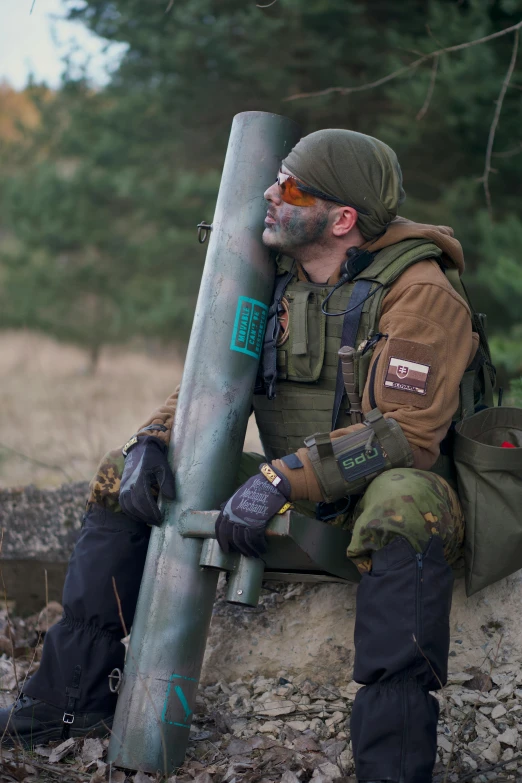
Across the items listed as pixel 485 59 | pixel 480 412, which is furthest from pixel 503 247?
pixel 480 412

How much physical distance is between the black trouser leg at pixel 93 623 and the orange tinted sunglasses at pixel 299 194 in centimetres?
136

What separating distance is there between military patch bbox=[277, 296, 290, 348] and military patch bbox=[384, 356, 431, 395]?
53 centimetres

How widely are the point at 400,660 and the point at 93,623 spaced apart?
124cm

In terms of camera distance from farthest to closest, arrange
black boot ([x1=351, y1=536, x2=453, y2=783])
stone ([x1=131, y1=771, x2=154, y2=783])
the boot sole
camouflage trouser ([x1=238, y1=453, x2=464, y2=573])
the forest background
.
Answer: the forest background → the boot sole → stone ([x1=131, y1=771, x2=154, y2=783]) → camouflage trouser ([x1=238, y1=453, x2=464, y2=573]) → black boot ([x1=351, y1=536, x2=453, y2=783])

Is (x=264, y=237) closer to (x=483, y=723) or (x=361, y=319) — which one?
(x=361, y=319)

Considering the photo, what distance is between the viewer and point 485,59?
7316 millimetres

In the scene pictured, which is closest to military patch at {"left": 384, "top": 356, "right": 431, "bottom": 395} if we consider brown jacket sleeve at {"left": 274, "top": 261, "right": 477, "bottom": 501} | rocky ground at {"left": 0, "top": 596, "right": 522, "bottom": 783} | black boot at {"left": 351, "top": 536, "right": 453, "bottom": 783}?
brown jacket sleeve at {"left": 274, "top": 261, "right": 477, "bottom": 501}

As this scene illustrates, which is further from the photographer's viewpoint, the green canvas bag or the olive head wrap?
the olive head wrap

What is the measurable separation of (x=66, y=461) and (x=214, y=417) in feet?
16.1

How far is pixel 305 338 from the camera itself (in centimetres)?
318

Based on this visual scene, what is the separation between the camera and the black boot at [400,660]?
252 cm

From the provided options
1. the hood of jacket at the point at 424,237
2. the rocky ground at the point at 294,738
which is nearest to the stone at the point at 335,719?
the rocky ground at the point at 294,738

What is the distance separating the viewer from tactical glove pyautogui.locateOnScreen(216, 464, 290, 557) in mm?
2754

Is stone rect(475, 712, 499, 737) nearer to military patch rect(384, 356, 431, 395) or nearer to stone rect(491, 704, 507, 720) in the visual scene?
stone rect(491, 704, 507, 720)
